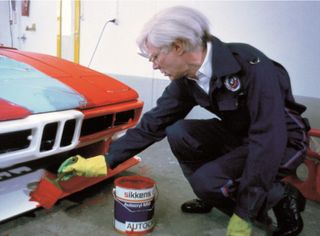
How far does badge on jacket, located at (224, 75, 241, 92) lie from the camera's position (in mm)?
1095

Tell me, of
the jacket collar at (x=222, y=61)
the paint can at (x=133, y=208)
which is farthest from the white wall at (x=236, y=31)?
the paint can at (x=133, y=208)

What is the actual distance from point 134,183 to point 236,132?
456 mm

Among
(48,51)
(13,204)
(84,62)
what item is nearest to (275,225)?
(13,204)

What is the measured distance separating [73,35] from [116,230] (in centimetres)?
280

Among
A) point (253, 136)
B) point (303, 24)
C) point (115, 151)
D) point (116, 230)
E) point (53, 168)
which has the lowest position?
point (116, 230)

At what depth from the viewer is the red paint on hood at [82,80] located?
5.01 ft

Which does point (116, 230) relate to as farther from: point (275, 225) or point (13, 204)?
point (275, 225)

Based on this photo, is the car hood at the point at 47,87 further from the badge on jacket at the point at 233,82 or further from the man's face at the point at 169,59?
the badge on jacket at the point at 233,82

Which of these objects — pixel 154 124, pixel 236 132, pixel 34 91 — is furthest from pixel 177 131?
pixel 34 91

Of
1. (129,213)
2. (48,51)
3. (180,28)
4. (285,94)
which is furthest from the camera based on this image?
(48,51)

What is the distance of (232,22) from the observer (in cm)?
268

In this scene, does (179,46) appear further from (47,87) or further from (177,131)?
(47,87)

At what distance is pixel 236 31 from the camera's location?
2660mm

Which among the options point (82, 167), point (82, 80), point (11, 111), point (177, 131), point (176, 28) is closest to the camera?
point (176, 28)
